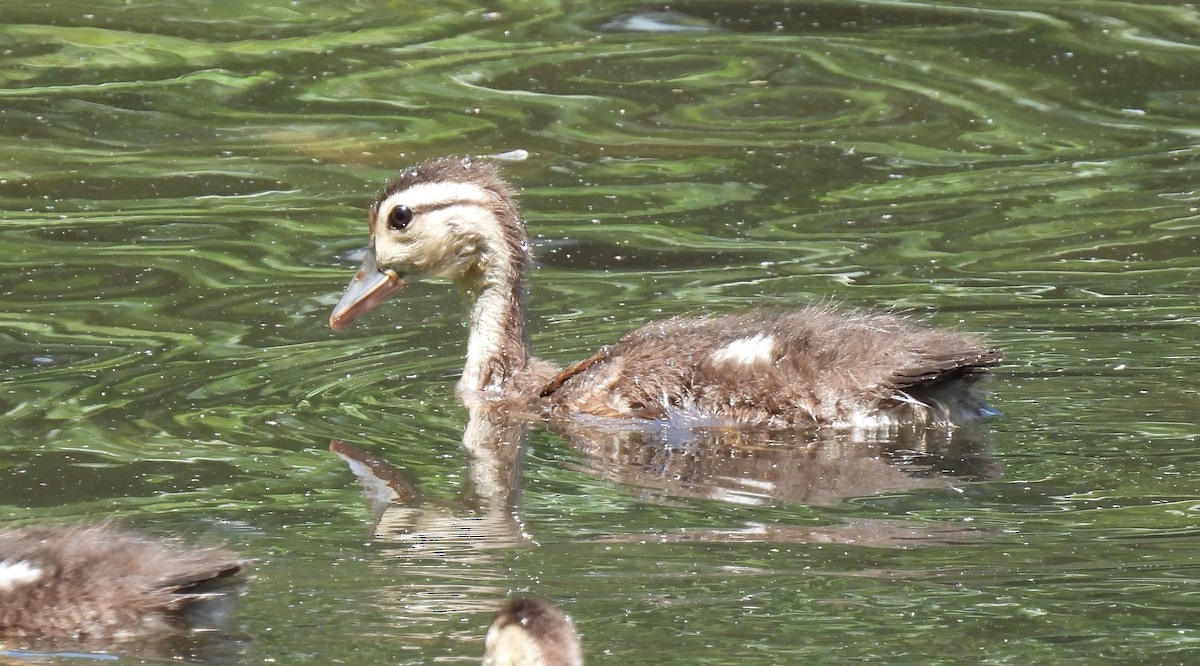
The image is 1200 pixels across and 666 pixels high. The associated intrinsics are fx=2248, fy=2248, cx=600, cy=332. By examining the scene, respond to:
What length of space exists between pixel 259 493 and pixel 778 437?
2.02m

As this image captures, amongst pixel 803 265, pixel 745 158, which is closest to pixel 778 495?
pixel 803 265

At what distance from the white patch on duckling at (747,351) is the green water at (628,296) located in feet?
1.13

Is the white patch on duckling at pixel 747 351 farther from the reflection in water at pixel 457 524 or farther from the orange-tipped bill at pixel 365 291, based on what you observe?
the orange-tipped bill at pixel 365 291

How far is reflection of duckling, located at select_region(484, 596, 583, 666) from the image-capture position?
5.23 m

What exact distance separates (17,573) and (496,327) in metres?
3.85

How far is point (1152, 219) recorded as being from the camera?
11969mm

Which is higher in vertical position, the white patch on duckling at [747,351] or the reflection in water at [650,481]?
the white patch on duckling at [747,351]

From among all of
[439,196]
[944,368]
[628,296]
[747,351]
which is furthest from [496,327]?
[944,368]

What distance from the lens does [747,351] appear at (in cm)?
878

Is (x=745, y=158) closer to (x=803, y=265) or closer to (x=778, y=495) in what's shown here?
(x=803, y=265)

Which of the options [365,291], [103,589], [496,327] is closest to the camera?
[103,589]

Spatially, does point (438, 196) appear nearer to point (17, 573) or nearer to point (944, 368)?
point (944, 368)

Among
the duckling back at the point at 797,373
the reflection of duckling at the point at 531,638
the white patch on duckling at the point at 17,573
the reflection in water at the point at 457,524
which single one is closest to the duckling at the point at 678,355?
the duckling back at the point at 797,373

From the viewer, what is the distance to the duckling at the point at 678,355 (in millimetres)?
8586
